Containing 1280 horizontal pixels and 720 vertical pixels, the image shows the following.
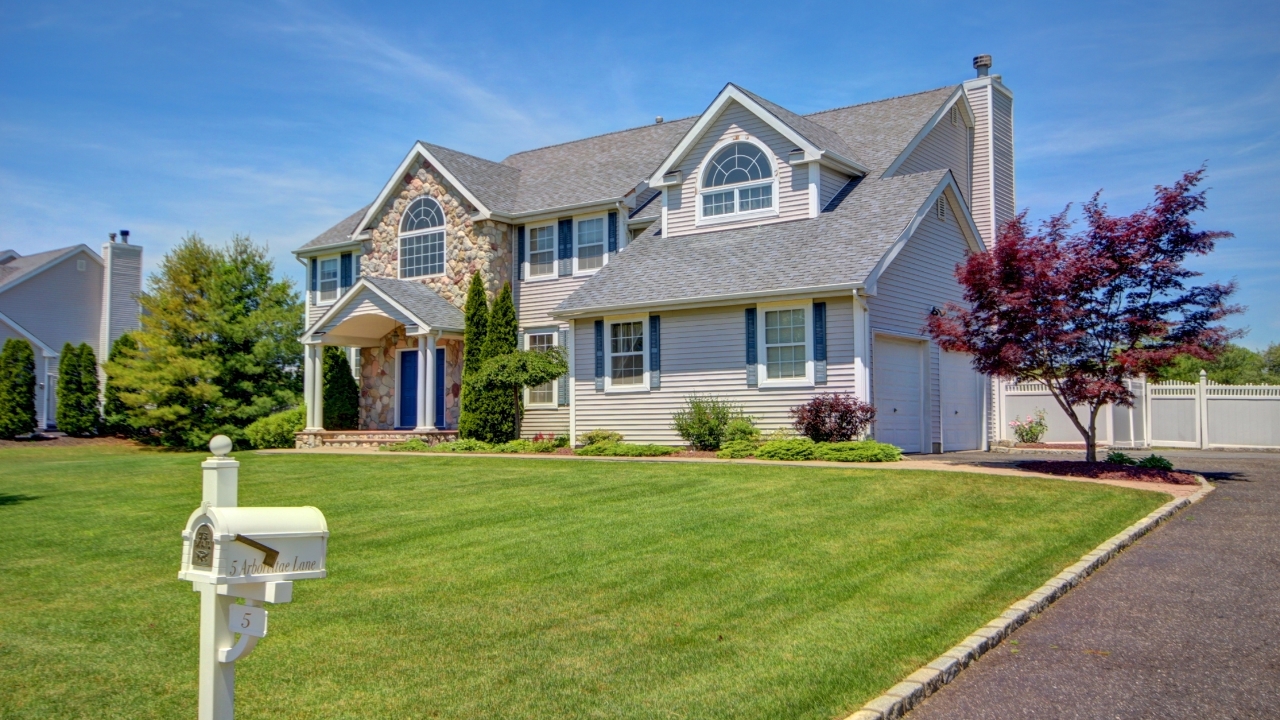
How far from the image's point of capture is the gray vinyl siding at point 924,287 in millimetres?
18266

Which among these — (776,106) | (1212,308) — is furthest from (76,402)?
(1212,308)

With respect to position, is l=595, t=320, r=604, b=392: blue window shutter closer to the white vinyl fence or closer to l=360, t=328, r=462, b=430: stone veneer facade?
l=360, t=328, r=462, b=430: stone veneer facade

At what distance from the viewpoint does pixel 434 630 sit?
240 inches

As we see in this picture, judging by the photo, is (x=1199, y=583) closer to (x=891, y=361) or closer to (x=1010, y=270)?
(x=1010, y=270)

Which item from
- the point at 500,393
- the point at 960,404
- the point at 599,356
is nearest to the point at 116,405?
the point at 500,393

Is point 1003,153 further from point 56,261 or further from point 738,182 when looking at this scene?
point 56,261

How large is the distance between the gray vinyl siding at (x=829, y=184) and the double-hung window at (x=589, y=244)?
5.79 metres

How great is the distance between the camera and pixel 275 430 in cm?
2469

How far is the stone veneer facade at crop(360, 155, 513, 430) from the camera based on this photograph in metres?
24.2

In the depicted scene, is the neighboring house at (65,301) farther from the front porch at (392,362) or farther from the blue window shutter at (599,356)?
the blue window shutter at (599,356)

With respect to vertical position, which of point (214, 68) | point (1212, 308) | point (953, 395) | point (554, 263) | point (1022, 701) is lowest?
point (1022, 701)

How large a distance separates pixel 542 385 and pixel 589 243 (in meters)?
3.72

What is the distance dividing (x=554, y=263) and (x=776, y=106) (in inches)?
268

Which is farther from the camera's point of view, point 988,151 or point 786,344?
point 988,151
